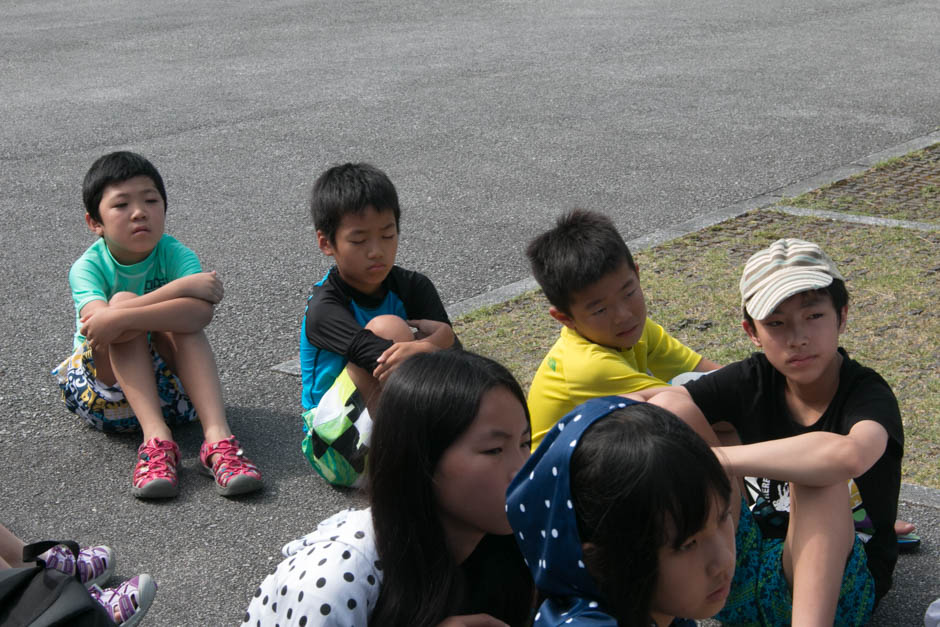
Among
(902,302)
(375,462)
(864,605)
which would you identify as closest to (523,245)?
(902,302)

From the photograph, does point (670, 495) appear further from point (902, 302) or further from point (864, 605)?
point (902, 302)

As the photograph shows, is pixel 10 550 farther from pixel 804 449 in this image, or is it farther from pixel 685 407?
pixel 804 449

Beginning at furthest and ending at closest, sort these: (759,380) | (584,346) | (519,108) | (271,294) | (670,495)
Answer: (519,108) → (271,294) → (584,346) → (759,380) → (670,495)

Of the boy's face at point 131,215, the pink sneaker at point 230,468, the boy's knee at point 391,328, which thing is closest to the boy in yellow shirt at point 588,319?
the boy's knee at point 391,328

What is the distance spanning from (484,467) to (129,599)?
4.16 feet

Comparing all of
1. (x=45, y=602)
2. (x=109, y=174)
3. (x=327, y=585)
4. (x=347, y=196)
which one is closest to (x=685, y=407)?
(x=327, y=585)

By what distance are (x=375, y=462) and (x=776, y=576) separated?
1073 mm

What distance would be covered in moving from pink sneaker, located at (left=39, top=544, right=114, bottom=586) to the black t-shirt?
1720mm

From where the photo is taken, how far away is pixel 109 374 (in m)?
3.98

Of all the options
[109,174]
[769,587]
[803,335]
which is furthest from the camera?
[109,174]

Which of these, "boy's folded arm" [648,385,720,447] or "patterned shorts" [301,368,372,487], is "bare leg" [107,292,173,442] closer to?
"patterned shorts" [301,368,372,487]

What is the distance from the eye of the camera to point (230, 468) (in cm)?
367

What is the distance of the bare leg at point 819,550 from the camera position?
245 centimetres

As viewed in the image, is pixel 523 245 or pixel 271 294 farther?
pixel 523 245
